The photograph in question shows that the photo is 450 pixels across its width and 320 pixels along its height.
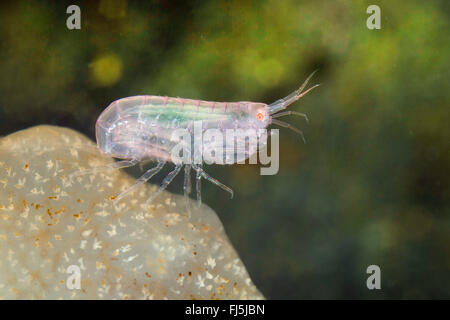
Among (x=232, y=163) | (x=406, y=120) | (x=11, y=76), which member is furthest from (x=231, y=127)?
(x=11, y=76)

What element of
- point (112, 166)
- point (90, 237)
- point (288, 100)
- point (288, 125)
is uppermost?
point (288, 100)

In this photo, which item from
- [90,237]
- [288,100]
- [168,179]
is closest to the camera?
[90,237]

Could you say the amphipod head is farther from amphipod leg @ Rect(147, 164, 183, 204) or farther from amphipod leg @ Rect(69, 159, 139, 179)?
amphipod leg @ Rect(69, 159, 139, 179)

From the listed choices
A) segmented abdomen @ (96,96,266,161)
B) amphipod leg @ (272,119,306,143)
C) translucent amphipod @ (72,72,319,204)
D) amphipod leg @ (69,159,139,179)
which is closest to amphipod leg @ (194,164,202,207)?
translucent amphipod @ (72,72,319,204)

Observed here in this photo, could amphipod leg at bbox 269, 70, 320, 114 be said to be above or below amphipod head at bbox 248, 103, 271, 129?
above

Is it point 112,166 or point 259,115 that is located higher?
point 259,115

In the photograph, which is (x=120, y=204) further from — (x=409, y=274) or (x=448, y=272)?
(x=448, y=272)

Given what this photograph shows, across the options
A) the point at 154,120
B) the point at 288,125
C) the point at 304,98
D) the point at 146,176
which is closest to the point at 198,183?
the point at 146,176

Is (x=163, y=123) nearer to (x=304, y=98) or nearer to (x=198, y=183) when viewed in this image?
(x=198, y=183)
